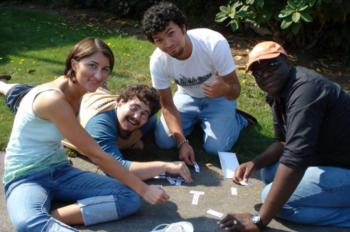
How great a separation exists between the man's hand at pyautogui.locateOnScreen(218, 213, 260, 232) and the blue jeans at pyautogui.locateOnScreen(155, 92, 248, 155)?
1292 millimetres

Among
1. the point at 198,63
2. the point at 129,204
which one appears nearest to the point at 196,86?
the point at 198,63

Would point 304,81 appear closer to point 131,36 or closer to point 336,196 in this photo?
point 336,196

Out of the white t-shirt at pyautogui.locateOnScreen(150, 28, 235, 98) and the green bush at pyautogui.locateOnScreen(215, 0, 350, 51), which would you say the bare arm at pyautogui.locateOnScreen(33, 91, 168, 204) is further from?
the green bush at pyautogui.locateOnScreen(215, 0, 350, 51)

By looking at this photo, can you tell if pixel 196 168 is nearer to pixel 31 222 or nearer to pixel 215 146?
pixel 215 146

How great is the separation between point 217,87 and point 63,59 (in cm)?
312

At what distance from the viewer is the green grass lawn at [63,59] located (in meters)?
4.80

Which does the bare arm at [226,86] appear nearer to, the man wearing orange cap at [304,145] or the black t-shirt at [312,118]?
the man wearing orange cap at [304,145]

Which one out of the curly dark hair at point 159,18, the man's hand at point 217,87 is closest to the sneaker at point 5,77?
the curly dark hair at point 159,18

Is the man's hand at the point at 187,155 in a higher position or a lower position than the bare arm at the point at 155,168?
lower

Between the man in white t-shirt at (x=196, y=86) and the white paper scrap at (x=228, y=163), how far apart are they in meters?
0.09

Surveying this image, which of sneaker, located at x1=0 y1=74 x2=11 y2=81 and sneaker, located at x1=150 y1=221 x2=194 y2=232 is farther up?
sneaker, located at x1=0 y1=74 x2=11 y2=81

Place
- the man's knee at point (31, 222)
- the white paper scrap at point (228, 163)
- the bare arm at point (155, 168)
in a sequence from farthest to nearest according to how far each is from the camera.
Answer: the white paper scrap at point (228, 163)
the bare arm at point (155, 168)
the man's knee at point (31, 222)

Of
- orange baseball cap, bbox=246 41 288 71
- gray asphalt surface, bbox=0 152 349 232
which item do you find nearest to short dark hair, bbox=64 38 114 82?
orange baseball cap, bbox=246 41 288 71

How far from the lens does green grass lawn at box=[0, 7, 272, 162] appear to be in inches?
189
